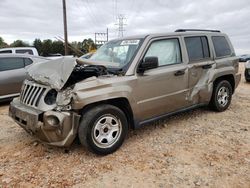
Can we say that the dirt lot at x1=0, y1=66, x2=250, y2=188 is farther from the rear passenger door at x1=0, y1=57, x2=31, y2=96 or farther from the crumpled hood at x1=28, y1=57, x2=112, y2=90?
the rear passenger door at x1=0, y1=57, x2=31, y2=96

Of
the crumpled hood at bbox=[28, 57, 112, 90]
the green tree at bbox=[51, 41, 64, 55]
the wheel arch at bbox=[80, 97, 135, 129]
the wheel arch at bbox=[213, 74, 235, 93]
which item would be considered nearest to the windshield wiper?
the crumpled hood at bbox=[28, 57, 112, 90]

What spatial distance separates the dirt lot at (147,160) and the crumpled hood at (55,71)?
42.9 inches

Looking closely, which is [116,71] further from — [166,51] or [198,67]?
[198,67]

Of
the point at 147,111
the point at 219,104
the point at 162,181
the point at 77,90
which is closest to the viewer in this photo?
the point at 162,181

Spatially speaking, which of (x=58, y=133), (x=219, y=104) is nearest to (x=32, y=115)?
(x=58, y=133)

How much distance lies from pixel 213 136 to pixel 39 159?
287 cm

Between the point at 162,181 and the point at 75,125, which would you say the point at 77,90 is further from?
the point at 162,181

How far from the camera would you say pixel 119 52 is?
446 centimetres

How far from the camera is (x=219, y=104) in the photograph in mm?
5613

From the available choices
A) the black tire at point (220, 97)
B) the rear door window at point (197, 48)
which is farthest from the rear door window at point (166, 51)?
the black tire at point (220, 97)

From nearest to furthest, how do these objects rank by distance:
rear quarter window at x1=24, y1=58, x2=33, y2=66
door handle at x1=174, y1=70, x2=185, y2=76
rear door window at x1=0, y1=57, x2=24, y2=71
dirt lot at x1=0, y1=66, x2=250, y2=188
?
dirt lot at x1=0, y1=66, x2=250, y2=188 → door handle at x1=174, y1=70, x2=185, y2=76 → rear door window at x1=0, y1=57, x2=24, y2=71 → rear quarter window at x1=24, y1=58, x2=33, y2=66

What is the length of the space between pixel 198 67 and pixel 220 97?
3.99ft

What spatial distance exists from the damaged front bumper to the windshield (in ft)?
3.98

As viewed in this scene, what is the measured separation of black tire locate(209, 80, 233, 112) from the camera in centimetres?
545
